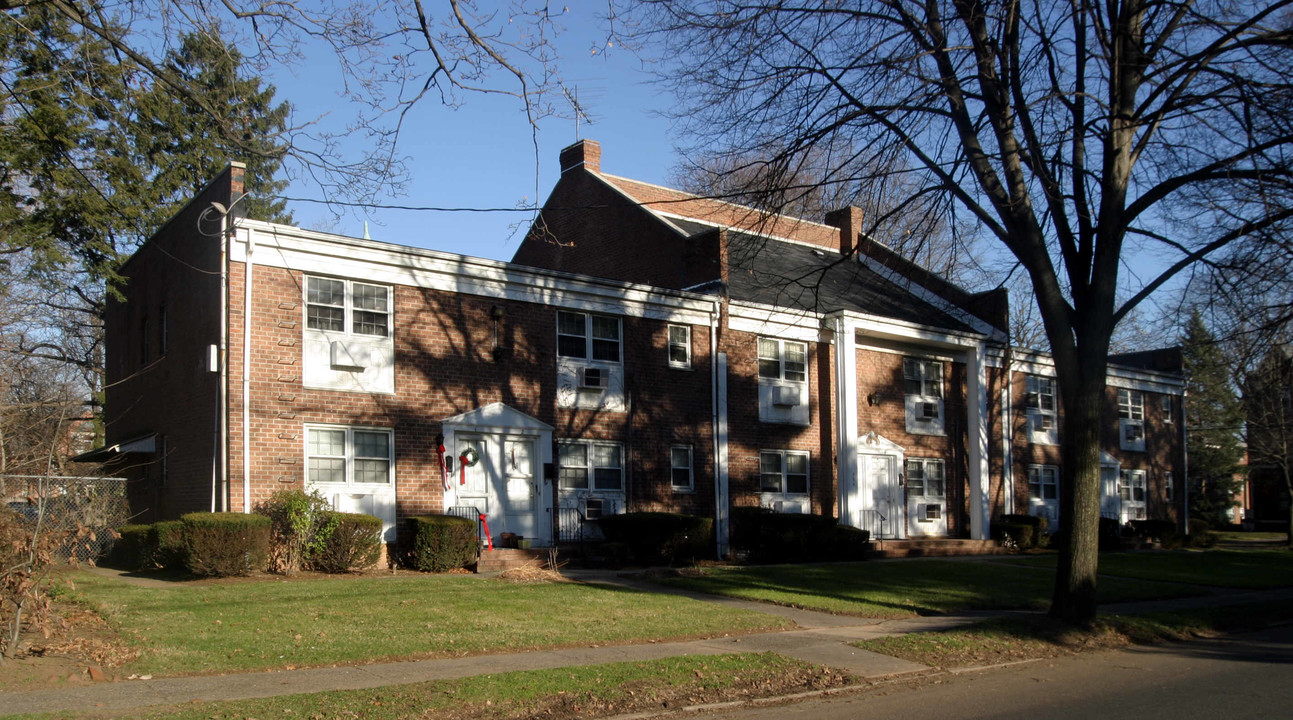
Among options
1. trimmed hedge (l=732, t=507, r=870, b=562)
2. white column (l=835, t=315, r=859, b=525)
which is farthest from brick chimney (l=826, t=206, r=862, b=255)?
trimmed hedge (l=732, t=507, r=870, b=562)

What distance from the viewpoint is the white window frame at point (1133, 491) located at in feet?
117

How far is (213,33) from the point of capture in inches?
380

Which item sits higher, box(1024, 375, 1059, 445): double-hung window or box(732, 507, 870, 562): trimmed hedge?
box(1024, 375, 1059, 445): double-hung window

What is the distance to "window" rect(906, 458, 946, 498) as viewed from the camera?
28.6 meters

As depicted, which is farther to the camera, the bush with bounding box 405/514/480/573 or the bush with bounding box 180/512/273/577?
the bush with bounding box 405/514/480/573

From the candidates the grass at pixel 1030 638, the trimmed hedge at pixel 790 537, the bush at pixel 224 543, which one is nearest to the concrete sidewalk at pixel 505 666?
the grass at pixel 1030 638

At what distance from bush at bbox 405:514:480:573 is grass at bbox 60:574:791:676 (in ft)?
6.68

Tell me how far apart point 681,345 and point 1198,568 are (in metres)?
13.1

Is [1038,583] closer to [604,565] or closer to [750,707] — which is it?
[604,565]

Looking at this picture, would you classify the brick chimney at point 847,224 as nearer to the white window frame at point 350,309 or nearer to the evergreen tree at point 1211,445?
the evergreen tree at point 1211,445

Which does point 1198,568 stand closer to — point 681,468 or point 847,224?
point 681,468

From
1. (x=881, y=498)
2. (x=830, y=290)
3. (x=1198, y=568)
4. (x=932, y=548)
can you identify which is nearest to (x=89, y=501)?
(x=881, y=498)

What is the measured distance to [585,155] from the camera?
3219 centimetres

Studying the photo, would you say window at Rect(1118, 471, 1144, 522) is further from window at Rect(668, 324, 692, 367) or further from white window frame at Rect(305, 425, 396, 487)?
white window frame at Rect(305, 425, 396, 487)
